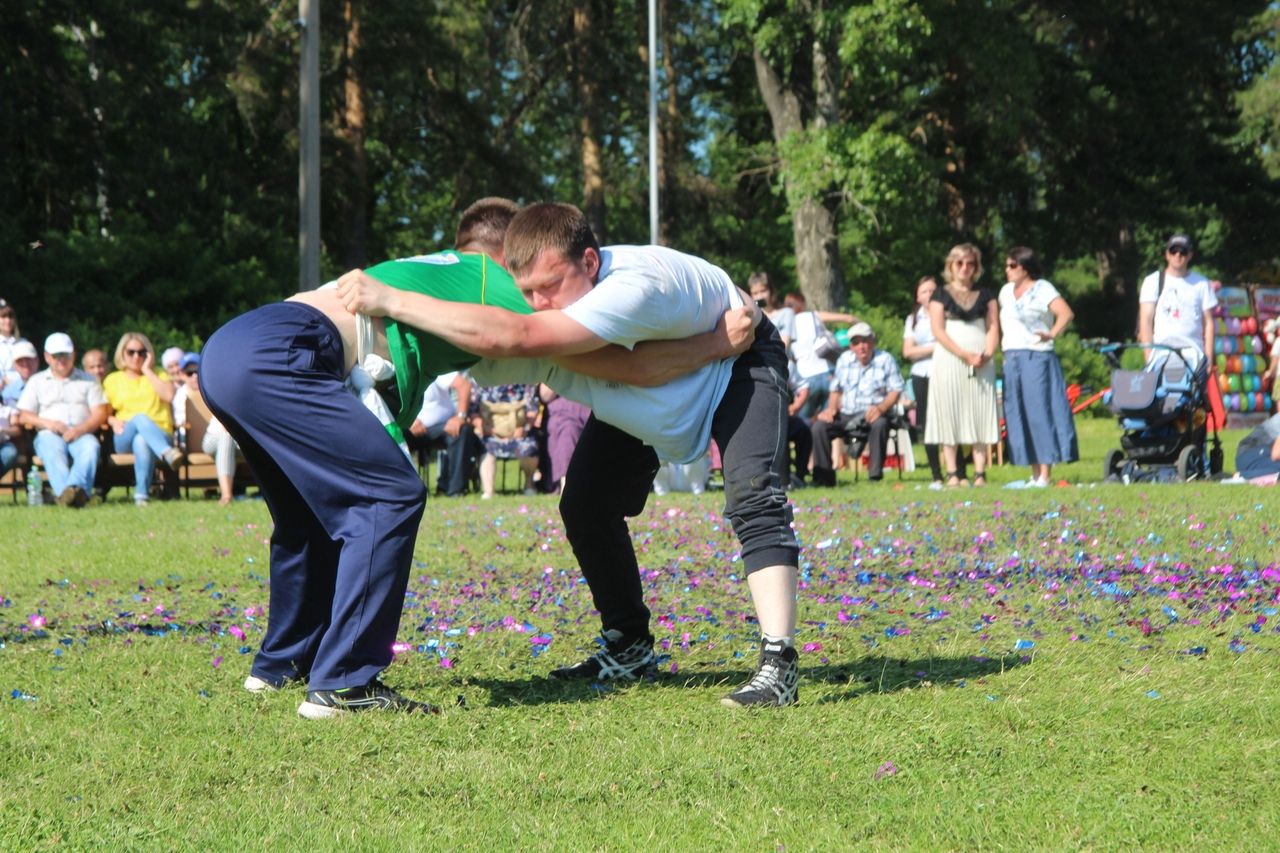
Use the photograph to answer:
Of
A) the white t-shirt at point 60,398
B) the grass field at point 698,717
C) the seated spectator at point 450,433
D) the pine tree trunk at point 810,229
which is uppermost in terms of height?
the pine tree trunk at point 810,229

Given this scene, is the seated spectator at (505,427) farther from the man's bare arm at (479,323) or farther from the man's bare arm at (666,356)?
the man's bare arm at (479,323)

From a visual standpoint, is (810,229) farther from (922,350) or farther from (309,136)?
(922,350)

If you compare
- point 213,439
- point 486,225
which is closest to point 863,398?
point 213,439

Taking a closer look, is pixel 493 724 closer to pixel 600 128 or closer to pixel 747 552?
pixel 747 552

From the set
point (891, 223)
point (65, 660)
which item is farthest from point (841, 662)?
point (891, 223)

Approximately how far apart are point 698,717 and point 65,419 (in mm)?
11802

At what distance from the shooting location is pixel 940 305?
45.8ft

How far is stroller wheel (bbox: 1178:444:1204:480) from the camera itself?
1427cm

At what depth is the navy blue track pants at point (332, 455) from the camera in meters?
5.00

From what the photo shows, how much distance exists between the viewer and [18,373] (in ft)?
51.6

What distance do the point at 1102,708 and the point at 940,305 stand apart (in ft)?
30.5

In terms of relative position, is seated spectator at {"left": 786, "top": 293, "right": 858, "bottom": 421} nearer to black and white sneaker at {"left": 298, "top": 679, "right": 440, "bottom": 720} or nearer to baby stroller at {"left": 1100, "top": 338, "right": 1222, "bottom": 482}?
baby stroller at {"left": 1100, "top": 338, "right": 1222, "bottom": 482}

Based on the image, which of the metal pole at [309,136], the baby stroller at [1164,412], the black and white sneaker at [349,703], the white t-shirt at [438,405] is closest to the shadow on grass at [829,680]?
the black and white sneaker at [349,703]

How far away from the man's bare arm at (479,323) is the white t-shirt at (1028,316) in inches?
380
